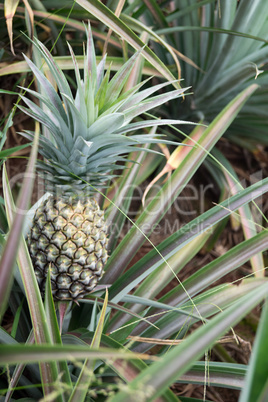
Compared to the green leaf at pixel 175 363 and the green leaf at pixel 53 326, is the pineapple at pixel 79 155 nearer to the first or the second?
the green leaf at pixel 53 326

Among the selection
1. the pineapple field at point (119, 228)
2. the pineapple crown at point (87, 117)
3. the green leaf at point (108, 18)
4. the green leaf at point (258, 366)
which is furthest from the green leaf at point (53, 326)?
the green leaf at point (108, 18)

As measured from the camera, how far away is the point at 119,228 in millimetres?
939

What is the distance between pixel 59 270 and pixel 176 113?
85 centimetres

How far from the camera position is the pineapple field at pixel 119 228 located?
375 millimetres

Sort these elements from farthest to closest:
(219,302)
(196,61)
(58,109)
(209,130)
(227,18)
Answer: (196,61) < (227,18) < (209,130) < (219,302) < (58,109)

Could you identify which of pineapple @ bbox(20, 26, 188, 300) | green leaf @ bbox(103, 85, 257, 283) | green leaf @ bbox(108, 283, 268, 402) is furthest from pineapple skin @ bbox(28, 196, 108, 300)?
green leaf @ bbox(108, 283, 268, 402)

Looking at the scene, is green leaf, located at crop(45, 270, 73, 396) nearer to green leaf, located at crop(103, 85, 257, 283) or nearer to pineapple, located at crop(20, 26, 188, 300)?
pineapple, located at crop(20, 26, 188, 300)

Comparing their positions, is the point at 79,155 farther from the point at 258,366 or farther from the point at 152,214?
the point at 258,366

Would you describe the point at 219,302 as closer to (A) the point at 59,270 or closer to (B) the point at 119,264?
(B) the point at 119,264

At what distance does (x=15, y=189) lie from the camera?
116cm

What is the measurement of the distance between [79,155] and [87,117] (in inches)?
2.8

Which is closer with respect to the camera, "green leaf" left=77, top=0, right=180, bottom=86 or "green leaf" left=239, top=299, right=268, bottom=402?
"green leaf" left=239, top=299, right=268, bottom=402

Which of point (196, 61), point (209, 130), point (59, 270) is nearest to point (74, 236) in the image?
point (59, 270)

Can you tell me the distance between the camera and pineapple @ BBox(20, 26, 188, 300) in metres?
0.63
